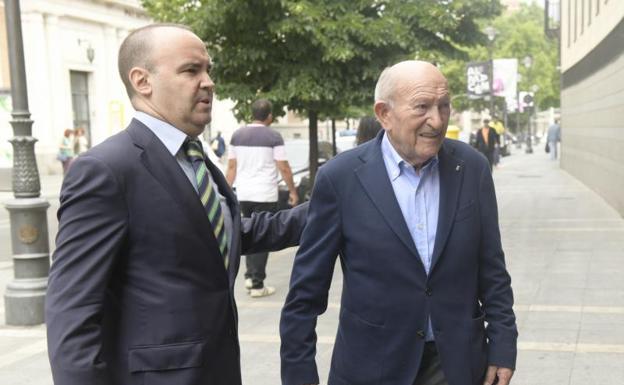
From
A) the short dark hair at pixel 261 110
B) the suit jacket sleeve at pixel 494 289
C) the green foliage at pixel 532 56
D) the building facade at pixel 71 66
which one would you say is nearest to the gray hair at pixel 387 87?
the suit jacket sleeve at pixel 494 289

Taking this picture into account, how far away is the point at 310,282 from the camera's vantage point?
2.54 metres

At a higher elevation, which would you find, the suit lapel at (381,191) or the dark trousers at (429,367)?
the suit lapel at (381,191)

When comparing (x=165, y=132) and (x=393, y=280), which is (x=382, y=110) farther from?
(x=165, y=132)

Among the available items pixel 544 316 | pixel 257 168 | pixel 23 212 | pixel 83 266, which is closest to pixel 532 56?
pixel 257 168

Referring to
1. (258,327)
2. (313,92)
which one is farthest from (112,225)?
(313,92)

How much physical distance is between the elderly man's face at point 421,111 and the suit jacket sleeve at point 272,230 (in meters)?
0.53

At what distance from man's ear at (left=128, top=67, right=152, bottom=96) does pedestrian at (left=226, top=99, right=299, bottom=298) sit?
522 centimetres

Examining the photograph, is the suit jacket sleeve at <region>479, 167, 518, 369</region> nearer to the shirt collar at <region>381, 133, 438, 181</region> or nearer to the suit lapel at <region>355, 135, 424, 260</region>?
the shirt collar at <region>381, 133, 438, 181</region>

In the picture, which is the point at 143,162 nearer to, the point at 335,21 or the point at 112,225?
the point at 112,225

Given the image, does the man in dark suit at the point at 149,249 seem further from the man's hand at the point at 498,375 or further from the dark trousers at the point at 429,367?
the man's hand at the point at 498,375

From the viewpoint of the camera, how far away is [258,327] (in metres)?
6.30

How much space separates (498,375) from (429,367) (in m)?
0.25

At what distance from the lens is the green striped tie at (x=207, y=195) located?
2.23m

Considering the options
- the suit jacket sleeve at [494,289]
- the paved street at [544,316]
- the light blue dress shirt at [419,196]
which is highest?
the light blue dress shirt at [419,196]
